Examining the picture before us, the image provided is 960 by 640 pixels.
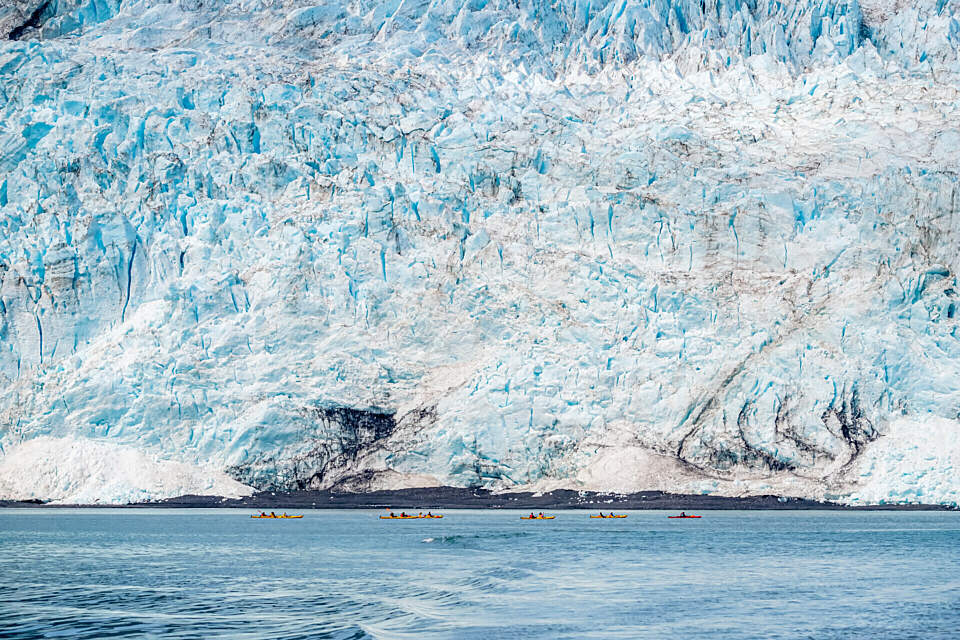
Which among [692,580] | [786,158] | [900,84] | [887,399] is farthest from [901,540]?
[900,84]

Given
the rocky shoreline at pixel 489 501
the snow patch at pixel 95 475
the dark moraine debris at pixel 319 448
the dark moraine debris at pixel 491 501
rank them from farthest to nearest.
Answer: the dark moraine debris at pixel 319 448
the snow patch at pixel 95 475
the dark moraine debris at pixel 491 501
the rocky shoreline at pixel 489 501

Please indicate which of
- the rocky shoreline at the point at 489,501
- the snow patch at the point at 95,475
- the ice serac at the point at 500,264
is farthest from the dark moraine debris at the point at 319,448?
the snow patch at the point at 95,475

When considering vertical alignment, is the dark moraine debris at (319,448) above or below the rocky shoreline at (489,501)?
above

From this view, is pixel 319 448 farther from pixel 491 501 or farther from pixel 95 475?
pixel 95 475

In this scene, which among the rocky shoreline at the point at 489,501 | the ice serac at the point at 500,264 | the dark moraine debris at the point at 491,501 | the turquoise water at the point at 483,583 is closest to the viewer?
the turquoise water at the point at 483,583

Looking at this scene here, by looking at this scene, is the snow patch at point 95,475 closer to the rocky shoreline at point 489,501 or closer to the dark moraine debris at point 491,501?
the rocky shoreline at point 489,501

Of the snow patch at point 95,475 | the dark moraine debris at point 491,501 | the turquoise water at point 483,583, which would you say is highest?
the snow patch at point 95,475

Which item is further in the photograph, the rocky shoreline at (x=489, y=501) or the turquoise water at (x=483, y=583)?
the rocky shoreline at (x=489, y=501)

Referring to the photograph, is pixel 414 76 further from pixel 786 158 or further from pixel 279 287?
pixel 786 158
